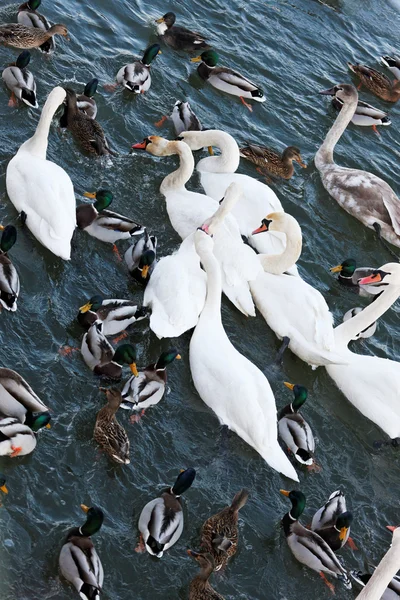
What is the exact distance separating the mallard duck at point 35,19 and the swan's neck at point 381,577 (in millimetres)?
8044

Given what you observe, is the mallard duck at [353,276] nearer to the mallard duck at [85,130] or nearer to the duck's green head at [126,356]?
the mallard duck at [85,130]

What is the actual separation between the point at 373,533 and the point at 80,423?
8.90 ft

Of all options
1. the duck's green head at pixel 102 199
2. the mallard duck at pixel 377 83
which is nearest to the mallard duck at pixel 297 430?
the duck's green head at pixel 102 199

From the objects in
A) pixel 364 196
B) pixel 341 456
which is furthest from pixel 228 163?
pixel 341 456

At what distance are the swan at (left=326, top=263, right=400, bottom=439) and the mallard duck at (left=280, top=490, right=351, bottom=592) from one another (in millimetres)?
1902

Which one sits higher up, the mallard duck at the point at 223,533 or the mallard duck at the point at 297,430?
the mallard duck at the point at 297,430

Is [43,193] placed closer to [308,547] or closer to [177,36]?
[308,547]

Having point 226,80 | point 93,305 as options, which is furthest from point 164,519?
point 226,80

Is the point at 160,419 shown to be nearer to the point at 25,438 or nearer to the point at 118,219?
the point at 25,438

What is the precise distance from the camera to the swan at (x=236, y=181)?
36.9 ft

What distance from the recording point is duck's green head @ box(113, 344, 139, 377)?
28.5ft

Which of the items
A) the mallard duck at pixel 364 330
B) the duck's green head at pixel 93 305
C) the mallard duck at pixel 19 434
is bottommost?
the mallard duck at pixel 19 434

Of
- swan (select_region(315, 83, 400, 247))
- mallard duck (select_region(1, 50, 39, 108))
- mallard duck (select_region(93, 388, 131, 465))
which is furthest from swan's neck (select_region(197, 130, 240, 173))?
mallard duck (select_region(93, 388, 131, 465))

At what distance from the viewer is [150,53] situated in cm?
1295
